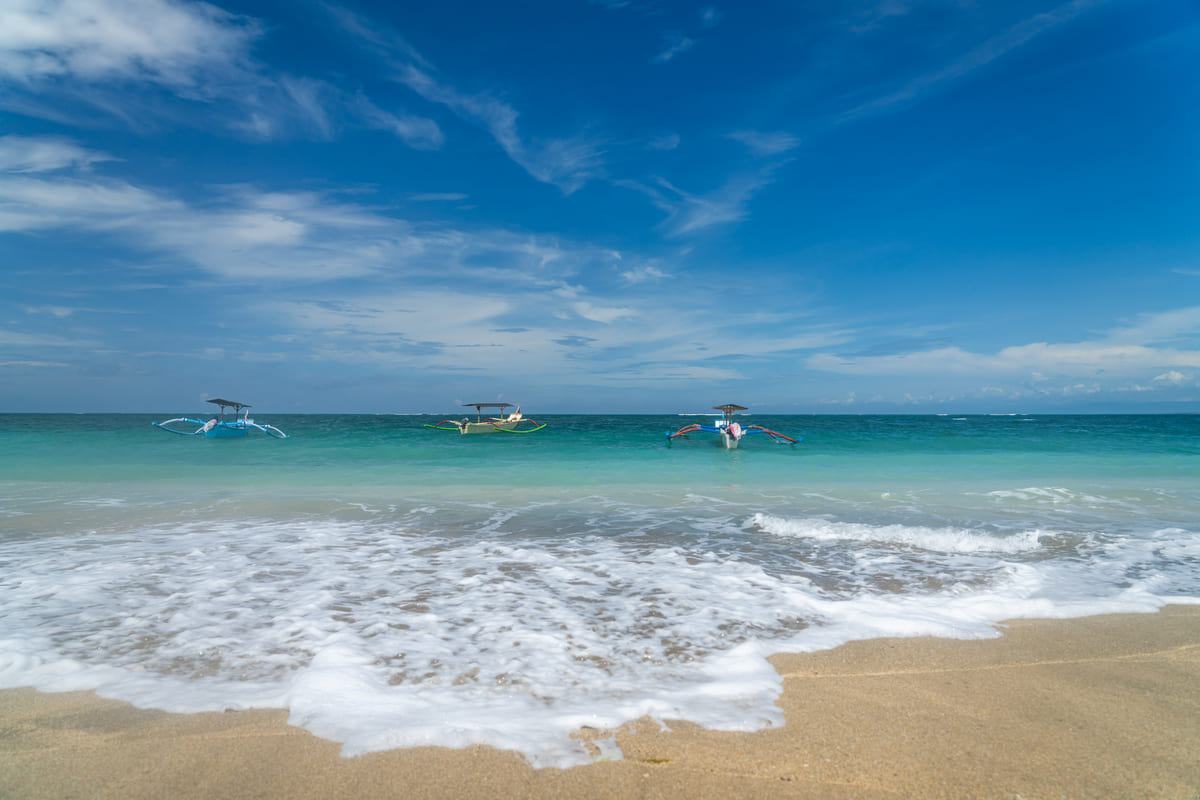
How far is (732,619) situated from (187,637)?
14.4 feet

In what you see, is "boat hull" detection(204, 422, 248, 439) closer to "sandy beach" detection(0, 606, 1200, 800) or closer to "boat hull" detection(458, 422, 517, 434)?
"boat hull" detection(458, 422, 517, 434)

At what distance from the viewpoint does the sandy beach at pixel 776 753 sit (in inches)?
103

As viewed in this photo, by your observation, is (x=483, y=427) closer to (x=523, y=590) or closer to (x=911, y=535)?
(x=911, y=535)

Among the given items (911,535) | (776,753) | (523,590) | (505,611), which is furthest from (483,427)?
(776,753)

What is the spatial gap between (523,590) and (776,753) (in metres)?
3.44

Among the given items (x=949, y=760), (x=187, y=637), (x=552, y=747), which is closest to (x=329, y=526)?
(x=187, y=637)

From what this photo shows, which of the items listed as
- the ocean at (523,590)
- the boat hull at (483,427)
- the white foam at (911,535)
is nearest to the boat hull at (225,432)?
the boat hull at (483,427)

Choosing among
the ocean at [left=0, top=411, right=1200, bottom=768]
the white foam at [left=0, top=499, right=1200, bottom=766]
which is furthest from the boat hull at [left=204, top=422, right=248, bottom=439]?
the white foam at [left=0, top=499, right=1200, bottom=766]

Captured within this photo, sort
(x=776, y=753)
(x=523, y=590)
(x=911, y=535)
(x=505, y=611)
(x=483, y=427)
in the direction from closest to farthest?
(x=776, y=753), (x=505, y=611), (x=523, y=590), (x=911, y=535), (x=483, y=427)

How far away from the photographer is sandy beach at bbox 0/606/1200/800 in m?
2.63

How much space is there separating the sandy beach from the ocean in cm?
16

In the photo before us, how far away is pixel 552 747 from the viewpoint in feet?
9.68

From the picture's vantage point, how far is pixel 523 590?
5.90 metres

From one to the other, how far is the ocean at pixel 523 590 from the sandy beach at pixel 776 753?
16cm
